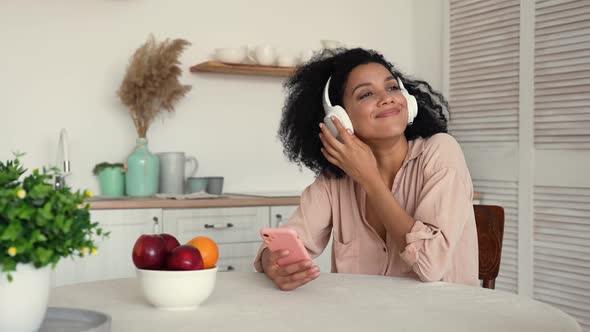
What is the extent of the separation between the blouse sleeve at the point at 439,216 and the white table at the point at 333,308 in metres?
0.06

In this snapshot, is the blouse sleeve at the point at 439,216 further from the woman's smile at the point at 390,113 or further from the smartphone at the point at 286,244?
the smartphone at the point at 286,244

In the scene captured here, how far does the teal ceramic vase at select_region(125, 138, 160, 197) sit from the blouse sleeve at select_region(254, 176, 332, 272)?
1485 mm

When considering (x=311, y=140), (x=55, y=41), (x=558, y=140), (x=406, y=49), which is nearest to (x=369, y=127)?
(x=311, y=140)

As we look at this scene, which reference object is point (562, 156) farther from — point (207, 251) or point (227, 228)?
point (207, 251)

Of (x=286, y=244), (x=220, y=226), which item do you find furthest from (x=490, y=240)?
(x=220, y=226)

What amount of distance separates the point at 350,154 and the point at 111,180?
178cm

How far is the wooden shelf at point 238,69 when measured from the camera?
352 cm

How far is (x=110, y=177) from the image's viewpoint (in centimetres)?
334

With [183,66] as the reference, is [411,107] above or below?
below

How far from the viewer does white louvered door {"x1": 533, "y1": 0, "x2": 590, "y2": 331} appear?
3.21 m

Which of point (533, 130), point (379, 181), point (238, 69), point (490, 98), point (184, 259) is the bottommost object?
point (184, 259)

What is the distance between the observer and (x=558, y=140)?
10.9 ft

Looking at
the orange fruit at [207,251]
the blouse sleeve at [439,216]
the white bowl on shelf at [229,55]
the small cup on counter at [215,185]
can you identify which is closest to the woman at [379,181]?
the blouse sleeve at [439,216]

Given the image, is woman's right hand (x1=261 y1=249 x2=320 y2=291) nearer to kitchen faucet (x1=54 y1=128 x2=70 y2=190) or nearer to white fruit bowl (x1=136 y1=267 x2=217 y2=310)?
white fruit bowl (x1=136 y1=267 x2=217 y2=310)
